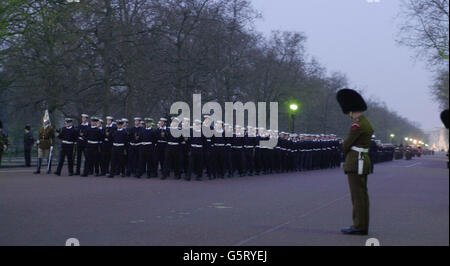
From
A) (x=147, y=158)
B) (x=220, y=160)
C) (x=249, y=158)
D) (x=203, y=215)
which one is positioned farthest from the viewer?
(x=249, y=158)

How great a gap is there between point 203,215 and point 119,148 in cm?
1147

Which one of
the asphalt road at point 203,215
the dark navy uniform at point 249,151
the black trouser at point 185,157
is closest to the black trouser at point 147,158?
the black trouser at point 185,157

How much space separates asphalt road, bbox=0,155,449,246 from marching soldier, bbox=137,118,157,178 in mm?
3641

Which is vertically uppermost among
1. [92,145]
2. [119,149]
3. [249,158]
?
[92,145]

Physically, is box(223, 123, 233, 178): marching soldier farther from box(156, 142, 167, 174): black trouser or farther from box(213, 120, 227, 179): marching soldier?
box(156, 142, 167, 174): black trouser

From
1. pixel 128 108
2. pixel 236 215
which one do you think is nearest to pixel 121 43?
pixel 128 108

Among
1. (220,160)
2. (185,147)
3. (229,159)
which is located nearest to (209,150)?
(185,147)

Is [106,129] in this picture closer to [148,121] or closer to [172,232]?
[148,121]

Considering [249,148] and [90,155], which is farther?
[249,148]

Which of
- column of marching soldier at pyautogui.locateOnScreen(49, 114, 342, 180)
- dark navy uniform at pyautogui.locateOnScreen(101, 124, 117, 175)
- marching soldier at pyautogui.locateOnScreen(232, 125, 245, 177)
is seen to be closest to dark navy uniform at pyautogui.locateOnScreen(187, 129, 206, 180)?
column of marching soldier at pyautogui.locateOnScreen(49, 114, 342, 180)

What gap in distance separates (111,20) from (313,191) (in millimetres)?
20198

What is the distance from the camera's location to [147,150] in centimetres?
2245

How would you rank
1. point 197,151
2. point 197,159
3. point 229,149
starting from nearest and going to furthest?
point 197,151 → point 197,159 → point 229,149

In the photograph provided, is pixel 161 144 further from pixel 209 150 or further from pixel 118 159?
pixel 209 150
